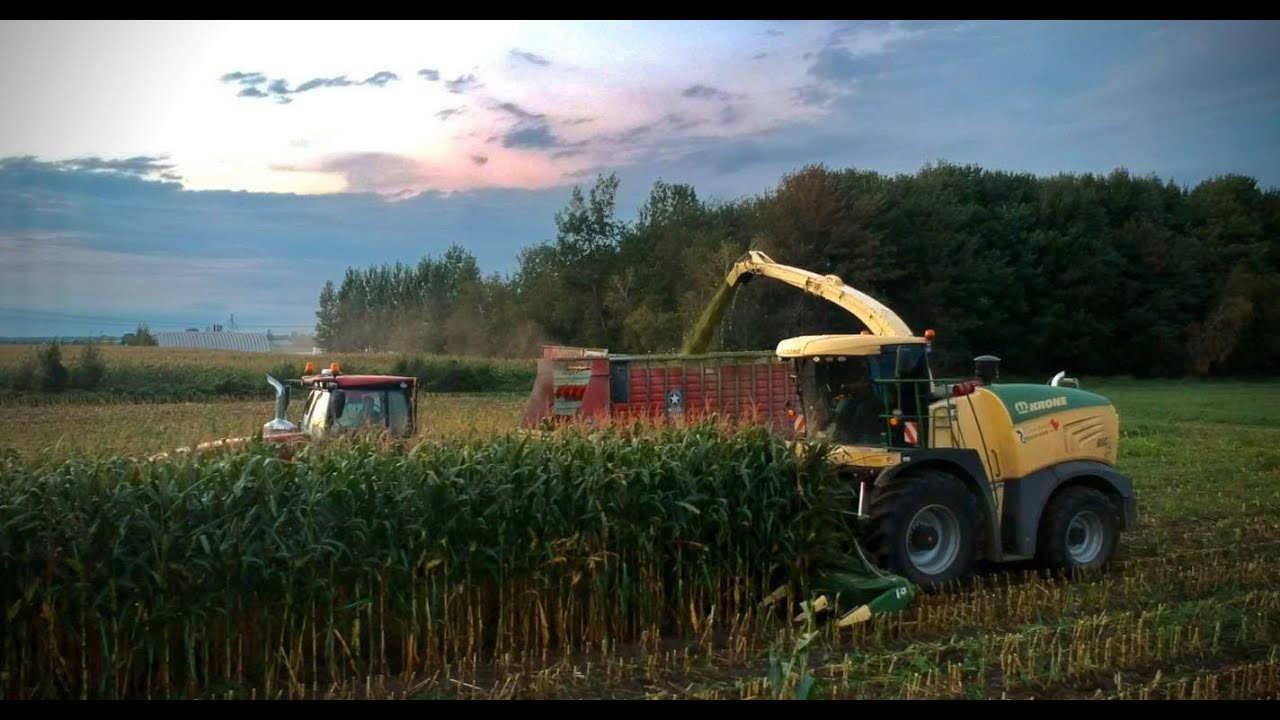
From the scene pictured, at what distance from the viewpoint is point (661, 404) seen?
1476 centimetres

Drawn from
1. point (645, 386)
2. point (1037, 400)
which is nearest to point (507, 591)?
point (645, 386)

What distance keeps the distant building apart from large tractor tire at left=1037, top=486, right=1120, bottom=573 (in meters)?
24.9

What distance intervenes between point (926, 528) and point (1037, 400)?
240 centimetres

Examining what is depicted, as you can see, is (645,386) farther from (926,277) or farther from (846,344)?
(926,277)

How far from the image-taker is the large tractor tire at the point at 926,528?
10289 millimetres

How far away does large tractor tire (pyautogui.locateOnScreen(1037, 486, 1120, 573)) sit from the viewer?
38.1ft

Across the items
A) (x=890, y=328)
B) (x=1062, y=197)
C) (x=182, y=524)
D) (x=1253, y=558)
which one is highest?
(x=1062, y=197)

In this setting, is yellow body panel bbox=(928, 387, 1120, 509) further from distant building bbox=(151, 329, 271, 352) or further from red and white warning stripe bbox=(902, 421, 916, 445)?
distant building bbox=(151, 329, 271, 352)

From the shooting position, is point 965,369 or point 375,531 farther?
point 965,369

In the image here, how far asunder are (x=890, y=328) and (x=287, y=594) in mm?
7448

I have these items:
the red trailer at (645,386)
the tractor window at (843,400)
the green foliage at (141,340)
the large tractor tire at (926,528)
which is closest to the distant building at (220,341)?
the green foliage at (141,340)

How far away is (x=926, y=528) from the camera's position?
10.6 metres

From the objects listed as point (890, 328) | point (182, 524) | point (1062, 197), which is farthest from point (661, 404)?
point (1062, 197)

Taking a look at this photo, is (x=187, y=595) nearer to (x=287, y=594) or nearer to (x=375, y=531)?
(x=287, y=594)
